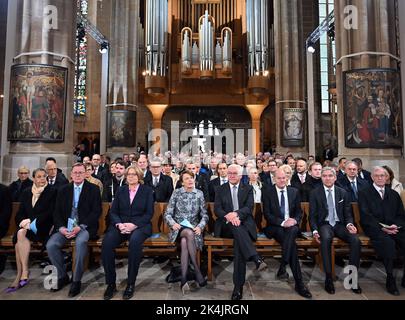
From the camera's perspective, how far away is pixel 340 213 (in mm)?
3971

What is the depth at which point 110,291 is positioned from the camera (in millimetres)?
3408

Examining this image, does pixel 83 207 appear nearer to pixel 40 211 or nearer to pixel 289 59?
pixel 40 211

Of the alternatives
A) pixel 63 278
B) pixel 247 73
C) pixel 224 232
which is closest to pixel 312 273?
pixel 224 232

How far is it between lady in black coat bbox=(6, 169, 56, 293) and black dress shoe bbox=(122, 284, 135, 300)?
4.01 ft

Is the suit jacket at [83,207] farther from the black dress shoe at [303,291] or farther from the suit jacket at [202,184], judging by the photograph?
the black dress shoe at [303,291]

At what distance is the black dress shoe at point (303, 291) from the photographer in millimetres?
3375

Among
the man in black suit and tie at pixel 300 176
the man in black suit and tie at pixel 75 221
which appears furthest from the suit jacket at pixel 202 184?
the man in black suit and tie at pixel 75 221

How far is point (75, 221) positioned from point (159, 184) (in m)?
1.74

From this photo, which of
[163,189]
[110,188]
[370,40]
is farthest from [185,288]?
[370,40]

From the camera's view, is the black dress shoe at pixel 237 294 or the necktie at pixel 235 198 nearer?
the black dress shoe at pixel 237 294

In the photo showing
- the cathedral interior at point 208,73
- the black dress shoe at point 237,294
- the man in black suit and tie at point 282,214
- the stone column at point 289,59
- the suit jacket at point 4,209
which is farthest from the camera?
the stone column at point 289,59

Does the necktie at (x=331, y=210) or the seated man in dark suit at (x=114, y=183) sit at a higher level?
the seated man in dark suit at (x=114, y=183)

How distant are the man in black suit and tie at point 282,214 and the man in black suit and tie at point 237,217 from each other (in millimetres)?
238

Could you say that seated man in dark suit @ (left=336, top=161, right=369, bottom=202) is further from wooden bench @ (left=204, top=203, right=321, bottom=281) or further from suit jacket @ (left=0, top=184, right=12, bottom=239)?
suit jacket @ (left=0, top=184, right=12, bottom=239)
